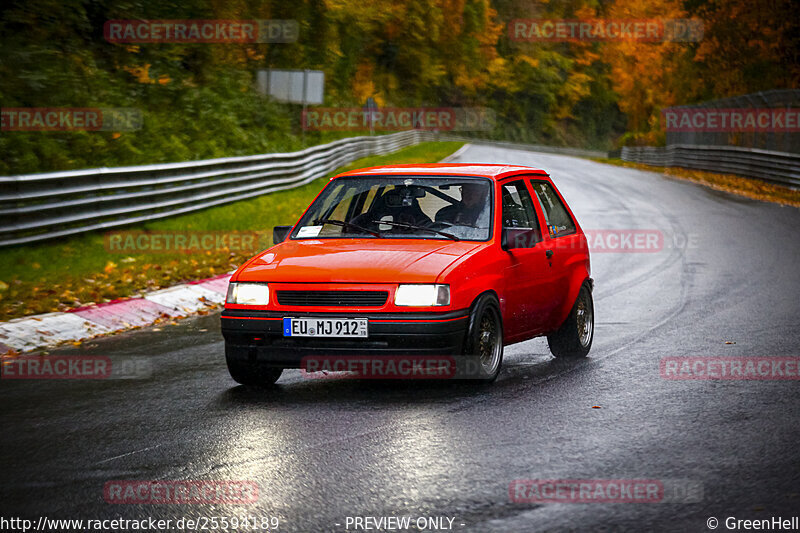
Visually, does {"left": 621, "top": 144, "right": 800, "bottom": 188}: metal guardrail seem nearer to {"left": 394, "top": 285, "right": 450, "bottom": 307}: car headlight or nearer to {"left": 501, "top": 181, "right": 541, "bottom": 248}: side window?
{"left": 501, "top": 181, "right": 541, "bottom": 248}: side window

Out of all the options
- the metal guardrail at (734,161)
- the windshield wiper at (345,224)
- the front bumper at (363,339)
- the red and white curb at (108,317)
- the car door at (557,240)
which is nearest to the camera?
the front bumper at (363,339)

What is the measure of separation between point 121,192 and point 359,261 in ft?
30.8

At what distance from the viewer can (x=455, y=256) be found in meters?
7.40

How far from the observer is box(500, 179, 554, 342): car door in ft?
26.1

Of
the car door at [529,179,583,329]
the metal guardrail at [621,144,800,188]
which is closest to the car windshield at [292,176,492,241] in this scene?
the car door at [529,179,583,329]

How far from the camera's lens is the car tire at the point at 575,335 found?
29.2 ft

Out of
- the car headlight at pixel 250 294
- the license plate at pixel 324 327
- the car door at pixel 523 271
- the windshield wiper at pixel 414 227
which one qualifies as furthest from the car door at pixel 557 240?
the car headlight at pixel 250 294

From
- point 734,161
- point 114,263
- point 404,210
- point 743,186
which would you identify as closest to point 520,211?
point 404,210

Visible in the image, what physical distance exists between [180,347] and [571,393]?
393cm

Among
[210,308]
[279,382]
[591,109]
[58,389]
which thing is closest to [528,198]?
[279,382]

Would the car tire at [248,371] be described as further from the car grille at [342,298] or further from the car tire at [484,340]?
the car tire at [484,340]

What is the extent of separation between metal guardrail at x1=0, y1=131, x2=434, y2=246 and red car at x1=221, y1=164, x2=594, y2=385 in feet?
20.3

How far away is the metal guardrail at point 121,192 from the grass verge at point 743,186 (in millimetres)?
13195

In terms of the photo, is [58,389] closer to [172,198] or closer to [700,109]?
[172,198]
